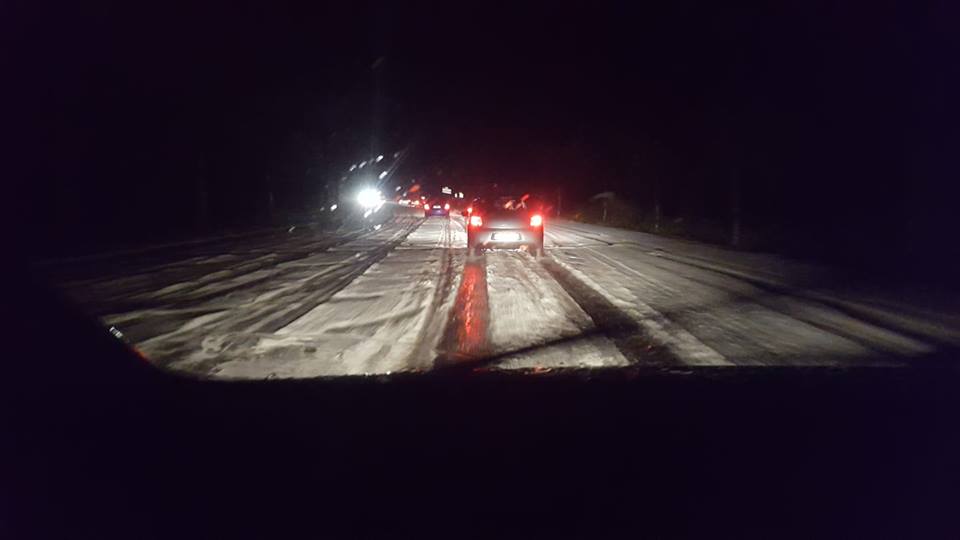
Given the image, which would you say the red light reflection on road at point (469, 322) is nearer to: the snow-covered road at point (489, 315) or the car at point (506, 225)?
the snow-covered road at point (489, 315)

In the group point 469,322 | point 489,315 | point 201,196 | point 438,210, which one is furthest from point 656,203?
point 469,322

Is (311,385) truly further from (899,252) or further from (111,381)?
(899,252)

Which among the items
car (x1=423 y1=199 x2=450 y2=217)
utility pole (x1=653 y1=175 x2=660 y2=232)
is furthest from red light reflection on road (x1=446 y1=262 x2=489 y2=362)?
car (x1=423 y1=199 x2=450 y2=217)

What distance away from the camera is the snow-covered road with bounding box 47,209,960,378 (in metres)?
9.10

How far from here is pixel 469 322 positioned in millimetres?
11633

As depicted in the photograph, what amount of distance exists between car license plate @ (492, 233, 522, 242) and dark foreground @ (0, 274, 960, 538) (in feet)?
49.1

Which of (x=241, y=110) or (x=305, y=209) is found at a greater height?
(x=241, y=110)

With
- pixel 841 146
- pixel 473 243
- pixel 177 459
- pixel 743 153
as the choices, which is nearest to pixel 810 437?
pixel 177 459

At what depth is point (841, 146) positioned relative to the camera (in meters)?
27.5

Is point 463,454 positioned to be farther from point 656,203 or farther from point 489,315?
point 656,203

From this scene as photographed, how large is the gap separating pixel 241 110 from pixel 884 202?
27.5 m

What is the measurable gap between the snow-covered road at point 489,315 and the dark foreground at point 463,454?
228 cm

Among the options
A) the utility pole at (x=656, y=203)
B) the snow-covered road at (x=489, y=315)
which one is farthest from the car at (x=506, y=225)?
the utility pole at (x=656, y=203)

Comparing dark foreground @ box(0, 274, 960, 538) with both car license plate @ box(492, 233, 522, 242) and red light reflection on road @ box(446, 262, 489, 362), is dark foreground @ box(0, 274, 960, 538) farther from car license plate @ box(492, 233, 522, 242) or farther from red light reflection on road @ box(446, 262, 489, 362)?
car license plate @ box(492, 233, 522, 242)
